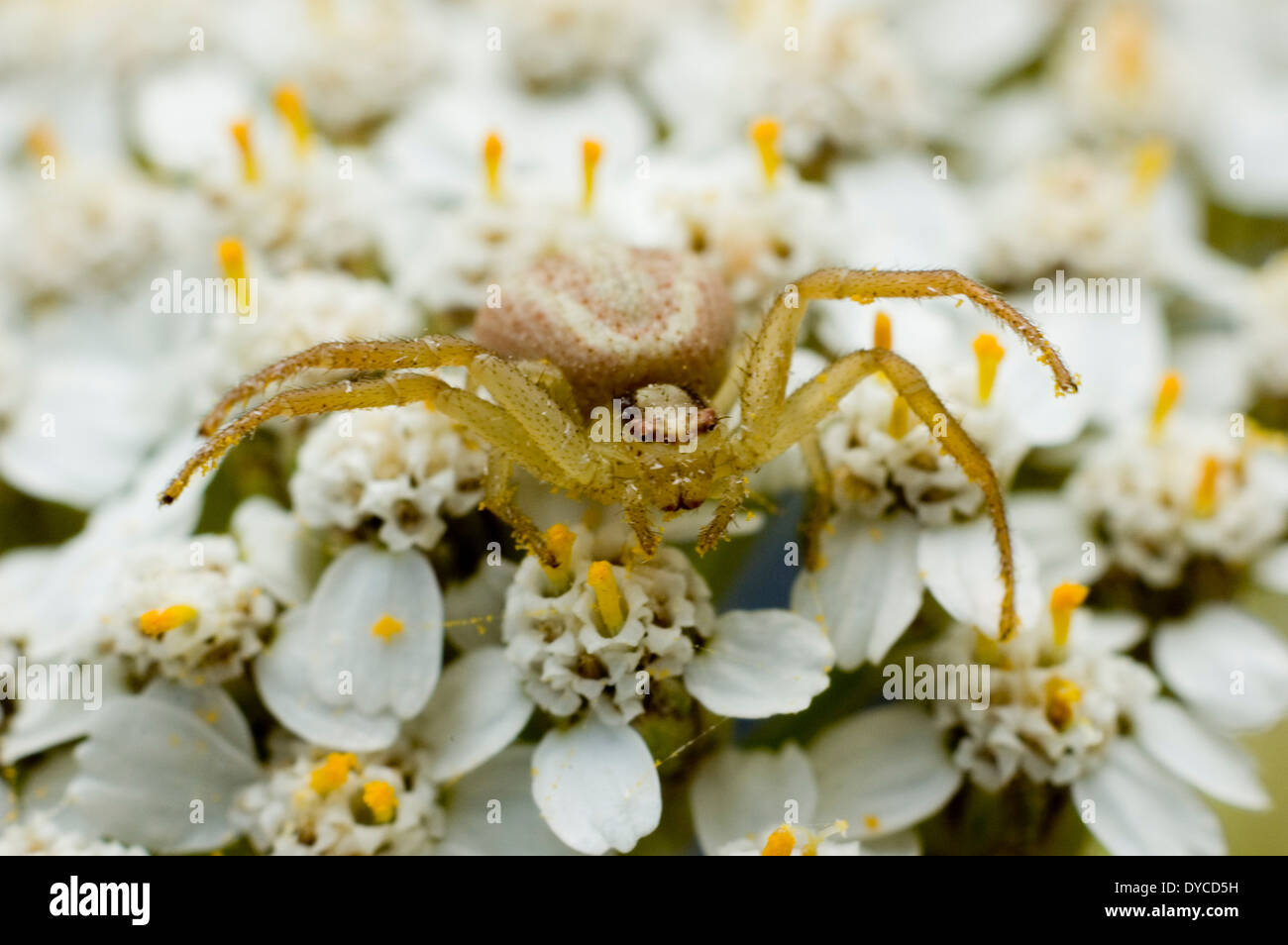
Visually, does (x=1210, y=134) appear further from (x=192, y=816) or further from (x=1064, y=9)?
(x=192, y=816)

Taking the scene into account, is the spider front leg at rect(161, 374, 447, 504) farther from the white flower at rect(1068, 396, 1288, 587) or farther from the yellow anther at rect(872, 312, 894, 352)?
the white flower at rect(1068, 396, 1288, 587)

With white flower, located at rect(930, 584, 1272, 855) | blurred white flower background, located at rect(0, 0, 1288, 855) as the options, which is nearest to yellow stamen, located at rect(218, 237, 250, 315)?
blurred white flower background, located at rect(0, 0, 1288, 855)

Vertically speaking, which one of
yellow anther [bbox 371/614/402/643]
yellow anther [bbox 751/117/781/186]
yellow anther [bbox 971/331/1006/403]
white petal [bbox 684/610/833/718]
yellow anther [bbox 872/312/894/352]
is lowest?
white petal [bbox 684/610/833/718]

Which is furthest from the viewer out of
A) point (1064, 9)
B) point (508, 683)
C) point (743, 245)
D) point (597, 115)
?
point (1064, 9)

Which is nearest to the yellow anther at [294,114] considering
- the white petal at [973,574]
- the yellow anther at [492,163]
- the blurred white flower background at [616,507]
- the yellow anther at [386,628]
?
the blurred white flower background at [616,507]

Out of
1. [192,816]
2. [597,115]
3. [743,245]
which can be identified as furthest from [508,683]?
[597,115]

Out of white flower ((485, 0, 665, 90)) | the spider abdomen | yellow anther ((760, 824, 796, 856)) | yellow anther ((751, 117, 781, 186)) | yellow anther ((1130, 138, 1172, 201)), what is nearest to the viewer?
yellow anther ((760, 824, 796, 856))

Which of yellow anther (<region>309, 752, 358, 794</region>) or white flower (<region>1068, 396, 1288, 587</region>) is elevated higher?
white flower (<region>1068, 396, 1288, 587</region>)
